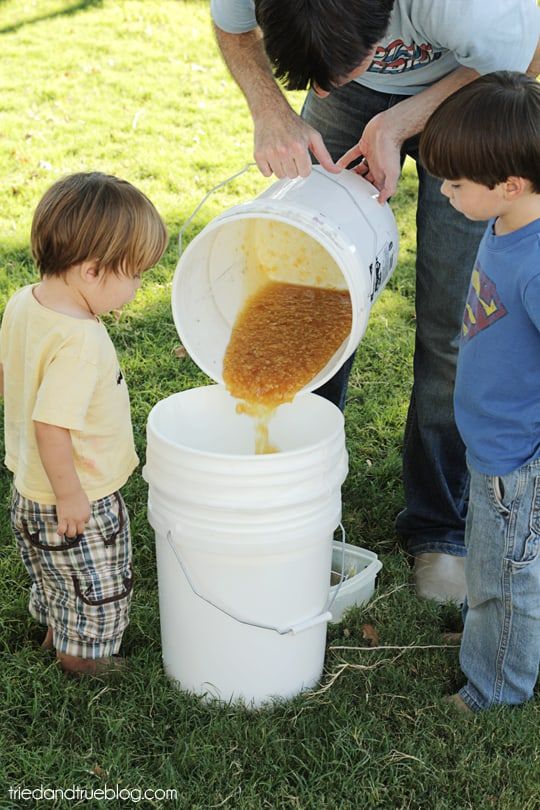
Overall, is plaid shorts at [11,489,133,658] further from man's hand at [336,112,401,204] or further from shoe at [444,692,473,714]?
man's hand at [336,112,401,204]

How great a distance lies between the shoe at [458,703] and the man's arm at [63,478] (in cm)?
95

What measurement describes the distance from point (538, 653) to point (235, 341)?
3.42 ft

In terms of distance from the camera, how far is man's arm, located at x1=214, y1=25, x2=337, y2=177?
2.33m

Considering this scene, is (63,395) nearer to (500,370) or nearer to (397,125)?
(500,370)

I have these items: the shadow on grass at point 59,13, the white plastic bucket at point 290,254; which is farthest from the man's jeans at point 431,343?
the shadow on grass at point 59,13

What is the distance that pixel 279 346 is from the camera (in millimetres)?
2445

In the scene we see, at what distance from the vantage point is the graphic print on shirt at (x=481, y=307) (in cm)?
206

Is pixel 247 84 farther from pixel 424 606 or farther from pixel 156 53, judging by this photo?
pixel 156 53

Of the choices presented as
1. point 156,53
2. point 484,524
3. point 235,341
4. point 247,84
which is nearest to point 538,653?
point 484,524

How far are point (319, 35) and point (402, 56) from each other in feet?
2.16

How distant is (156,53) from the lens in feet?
24.2

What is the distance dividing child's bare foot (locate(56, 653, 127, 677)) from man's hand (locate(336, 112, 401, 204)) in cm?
132

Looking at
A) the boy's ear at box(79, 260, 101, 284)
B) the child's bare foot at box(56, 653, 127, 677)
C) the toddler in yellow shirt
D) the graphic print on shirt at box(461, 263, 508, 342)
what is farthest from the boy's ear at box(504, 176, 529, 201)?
the child's bare foot at box(56, 653, 127, 677)

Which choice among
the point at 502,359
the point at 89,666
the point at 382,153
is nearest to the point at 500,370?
the point at 502,359
